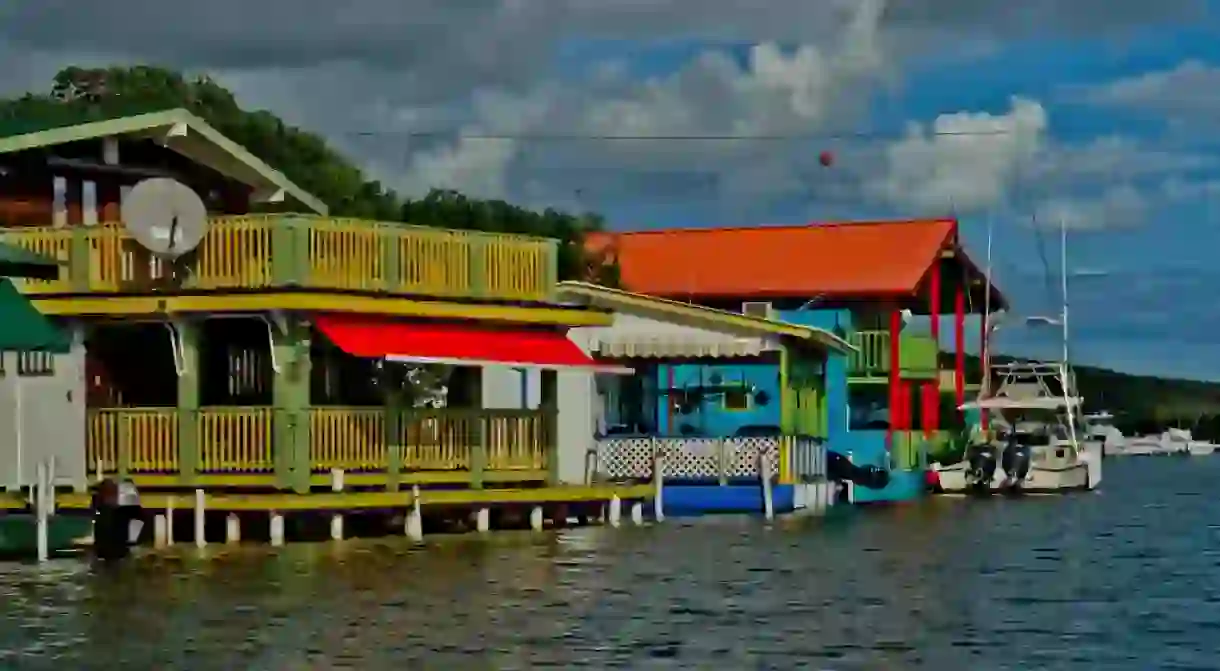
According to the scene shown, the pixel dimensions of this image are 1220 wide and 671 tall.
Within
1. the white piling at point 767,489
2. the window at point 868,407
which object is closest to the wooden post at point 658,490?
the white piling at point 767,489

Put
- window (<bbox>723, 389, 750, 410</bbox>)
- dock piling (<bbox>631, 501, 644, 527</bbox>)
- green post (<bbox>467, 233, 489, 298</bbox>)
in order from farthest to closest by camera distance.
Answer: window (<bbox>723, 389, 750, 410</bbox>) → dock piling (<bbox>631, 501, 644, 527</bbox>) → green post (<bbox>467, 233, 489, 298</bbox>)

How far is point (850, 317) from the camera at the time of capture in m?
61.9

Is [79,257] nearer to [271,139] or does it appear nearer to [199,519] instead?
[199,519]

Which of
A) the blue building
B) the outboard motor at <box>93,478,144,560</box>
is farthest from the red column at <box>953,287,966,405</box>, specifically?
the outboard motor at <box>93,478,144,560</box>

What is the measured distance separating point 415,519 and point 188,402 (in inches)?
150

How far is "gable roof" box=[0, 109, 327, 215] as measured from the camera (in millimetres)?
37250

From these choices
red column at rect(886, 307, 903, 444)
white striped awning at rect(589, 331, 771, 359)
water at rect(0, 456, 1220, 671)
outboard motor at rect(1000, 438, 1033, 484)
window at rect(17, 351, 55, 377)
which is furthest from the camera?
outboard motor at rect(1000, 438, 1033, 484)

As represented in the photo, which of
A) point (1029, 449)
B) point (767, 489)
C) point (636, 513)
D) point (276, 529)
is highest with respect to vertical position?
point (1029, 449)

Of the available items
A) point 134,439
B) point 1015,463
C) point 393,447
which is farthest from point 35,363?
point 1015,463

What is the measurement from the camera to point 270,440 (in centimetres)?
3469

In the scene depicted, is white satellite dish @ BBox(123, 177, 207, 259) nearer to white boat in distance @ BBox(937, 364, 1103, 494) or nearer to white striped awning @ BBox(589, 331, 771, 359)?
white striped awning @ BBox(589, 331, 771, 359)

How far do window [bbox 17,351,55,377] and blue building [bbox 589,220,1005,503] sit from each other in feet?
64.0

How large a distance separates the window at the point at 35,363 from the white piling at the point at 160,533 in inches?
124

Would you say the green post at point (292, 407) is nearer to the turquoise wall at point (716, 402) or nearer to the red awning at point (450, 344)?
the red awning at point (450, 344)
